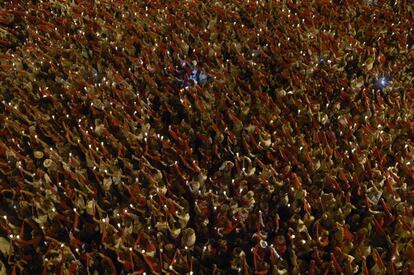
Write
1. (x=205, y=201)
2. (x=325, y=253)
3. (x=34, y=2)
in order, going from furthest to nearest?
(x=34, y=2)
(x=205, y=201)
(x=325, y=253)

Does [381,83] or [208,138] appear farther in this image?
[381,83]

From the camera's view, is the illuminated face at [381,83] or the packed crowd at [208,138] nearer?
the packed crowd at [208,138]

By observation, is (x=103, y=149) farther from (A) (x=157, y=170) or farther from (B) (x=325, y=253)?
(B) (x=325, y=253)

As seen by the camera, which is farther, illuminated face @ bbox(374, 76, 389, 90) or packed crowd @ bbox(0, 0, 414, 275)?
illuminated face @ bbox(374, 76, 389, 90)

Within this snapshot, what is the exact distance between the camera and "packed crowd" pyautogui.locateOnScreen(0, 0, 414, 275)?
8.86 ft

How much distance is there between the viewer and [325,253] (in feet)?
8.66

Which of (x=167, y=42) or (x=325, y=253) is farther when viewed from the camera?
(x=167, y=42)

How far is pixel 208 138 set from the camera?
10.7 feet

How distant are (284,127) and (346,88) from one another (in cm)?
71

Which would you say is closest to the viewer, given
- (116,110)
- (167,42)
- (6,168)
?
(6,168)

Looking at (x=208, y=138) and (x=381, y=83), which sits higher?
(x=381, y=83)

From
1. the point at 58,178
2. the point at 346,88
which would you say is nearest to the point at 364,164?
the point at 346,88

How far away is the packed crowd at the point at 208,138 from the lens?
2.70 m

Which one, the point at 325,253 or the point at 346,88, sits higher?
the point at 346,88
